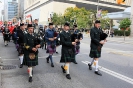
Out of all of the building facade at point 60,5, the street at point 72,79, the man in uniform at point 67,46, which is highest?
the building facade at point 60,5

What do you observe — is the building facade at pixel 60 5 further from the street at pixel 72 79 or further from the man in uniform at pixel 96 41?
the man in uniform at pixel 96 41

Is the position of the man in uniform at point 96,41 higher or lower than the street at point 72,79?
higher

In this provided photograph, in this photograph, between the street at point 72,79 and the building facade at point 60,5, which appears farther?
the building facade at point 60,5

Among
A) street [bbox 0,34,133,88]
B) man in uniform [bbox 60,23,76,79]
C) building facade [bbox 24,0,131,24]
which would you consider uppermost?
building facade [bbox 24,0,131,24]

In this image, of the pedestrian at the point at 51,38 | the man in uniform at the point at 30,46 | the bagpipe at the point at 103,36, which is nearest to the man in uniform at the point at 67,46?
the man in uniform at the point at 30,46

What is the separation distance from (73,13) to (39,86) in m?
62.0

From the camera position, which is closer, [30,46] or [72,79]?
[30,46]

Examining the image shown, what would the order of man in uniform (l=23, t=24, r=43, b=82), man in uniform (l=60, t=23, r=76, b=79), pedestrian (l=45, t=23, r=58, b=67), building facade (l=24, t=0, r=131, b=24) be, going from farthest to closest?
building facade (l=24, t=0, r=131, b=24), pedestrian (l=45, t=23, r=58, b=67), man in uniform (l=60, t=23, r=76, b=79), man in uniform (l=23, t=24, r=43, b=82)

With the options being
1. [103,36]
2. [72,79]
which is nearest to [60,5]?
[103,36]

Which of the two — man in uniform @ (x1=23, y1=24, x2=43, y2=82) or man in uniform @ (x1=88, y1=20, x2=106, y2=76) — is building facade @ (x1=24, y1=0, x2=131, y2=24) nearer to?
man in uniform @ (x1=88, y1=20, x2=106, y2=76)

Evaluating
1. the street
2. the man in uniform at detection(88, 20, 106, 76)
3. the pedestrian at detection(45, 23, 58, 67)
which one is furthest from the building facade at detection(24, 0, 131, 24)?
the man in uniform at detection(88, 20, 106, 76)

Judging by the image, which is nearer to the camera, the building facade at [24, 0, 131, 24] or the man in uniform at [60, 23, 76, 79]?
the man in uniform at [60, 23, 76, 79]

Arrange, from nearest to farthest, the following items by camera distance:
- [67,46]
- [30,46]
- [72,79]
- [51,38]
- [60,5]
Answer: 1. [30,46]
2. [72,79]
3. [67,46]
4. [51,38]
5. [60,5]

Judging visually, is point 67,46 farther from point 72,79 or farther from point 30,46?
point 30,46
